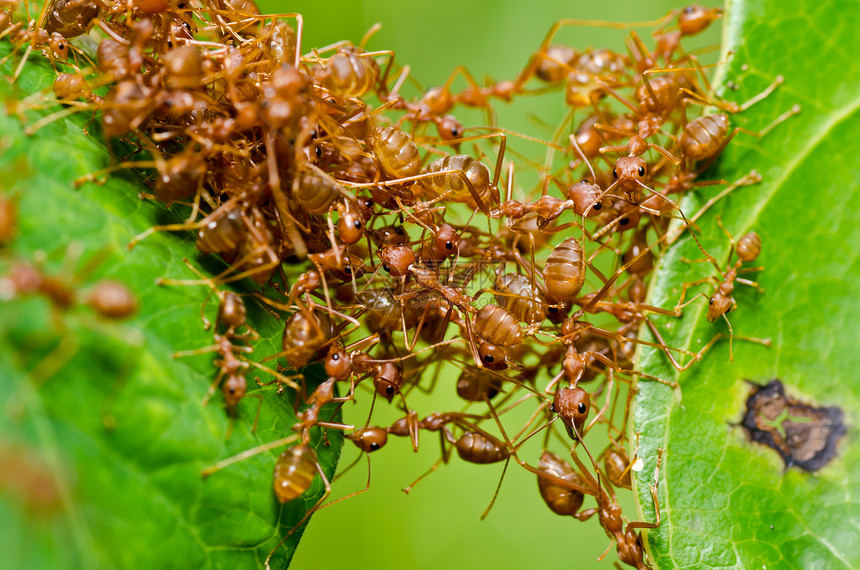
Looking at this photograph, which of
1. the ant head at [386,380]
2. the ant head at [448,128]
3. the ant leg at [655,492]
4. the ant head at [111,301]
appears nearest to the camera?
the ant head at [111,301]

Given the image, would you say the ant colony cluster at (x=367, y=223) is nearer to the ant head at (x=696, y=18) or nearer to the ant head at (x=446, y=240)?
the ant head at (x=446, y=240)

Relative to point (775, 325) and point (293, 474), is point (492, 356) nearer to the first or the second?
point (293, 474)

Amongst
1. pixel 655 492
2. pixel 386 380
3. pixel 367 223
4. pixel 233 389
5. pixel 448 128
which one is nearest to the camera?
pixel 233 389

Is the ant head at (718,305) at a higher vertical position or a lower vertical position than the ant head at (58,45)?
lower

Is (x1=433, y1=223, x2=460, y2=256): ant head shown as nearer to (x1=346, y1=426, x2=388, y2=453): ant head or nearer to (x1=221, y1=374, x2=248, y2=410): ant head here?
(x1=346, y1=426, x2=388, y2=453): ant head

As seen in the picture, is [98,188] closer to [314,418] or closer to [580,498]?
[314,418]

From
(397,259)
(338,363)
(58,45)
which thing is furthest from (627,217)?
(58,45)

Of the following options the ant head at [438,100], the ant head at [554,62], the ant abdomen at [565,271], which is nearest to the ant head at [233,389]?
the ant abdomen at [565,271]
